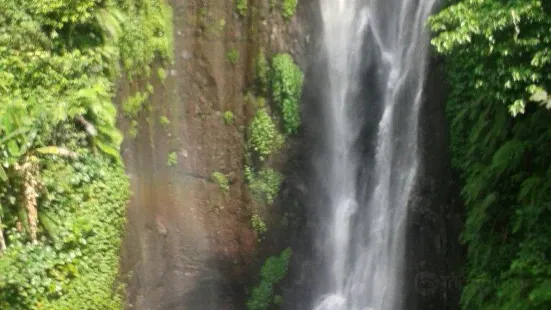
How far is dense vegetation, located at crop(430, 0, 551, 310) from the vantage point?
6.52m

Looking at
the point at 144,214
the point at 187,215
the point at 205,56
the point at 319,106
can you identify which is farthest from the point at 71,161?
the point at 319,106

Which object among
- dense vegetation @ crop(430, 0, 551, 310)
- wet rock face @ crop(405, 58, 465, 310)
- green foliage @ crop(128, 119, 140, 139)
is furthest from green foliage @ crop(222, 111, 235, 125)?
dense vegetation @ crop(430, 0, 551, 310)

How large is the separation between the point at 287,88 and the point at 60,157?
4.92 metres

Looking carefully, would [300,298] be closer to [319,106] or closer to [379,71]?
[319,106]

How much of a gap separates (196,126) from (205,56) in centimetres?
142

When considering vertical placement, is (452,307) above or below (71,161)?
below

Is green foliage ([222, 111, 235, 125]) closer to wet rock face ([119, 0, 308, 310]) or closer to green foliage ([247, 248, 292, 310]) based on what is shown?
wet rock face ([119, 0, 308, 310])

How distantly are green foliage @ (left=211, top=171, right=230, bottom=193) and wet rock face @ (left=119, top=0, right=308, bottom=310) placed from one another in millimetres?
74

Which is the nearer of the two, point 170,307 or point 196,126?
point 170,307

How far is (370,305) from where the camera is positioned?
11664 millimetres

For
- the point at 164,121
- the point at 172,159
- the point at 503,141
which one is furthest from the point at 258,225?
the point at 503,141

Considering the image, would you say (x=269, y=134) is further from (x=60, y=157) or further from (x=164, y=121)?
(x=60, y=157)

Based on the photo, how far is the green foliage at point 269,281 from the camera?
37.1ft

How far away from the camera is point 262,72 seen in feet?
37.8
